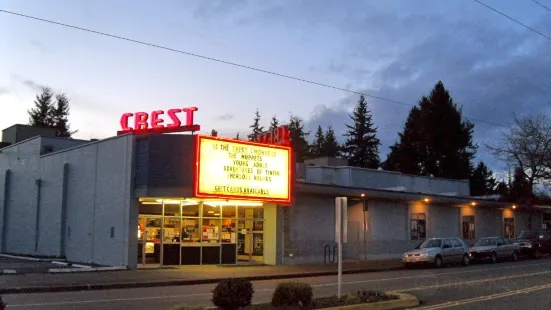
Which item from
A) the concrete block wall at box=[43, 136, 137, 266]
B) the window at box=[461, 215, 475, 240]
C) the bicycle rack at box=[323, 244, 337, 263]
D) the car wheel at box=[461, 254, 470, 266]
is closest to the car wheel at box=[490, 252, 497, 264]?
the car wheel at box=[461, 254, 470, 266]

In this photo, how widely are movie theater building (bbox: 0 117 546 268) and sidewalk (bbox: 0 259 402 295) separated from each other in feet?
6.19

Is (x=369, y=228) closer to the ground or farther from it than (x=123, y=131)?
closer to the ground

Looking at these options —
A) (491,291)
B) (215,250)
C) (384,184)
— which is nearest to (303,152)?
(384,184)

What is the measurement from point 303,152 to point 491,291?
8534 centimetres

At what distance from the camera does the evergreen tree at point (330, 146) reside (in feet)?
346

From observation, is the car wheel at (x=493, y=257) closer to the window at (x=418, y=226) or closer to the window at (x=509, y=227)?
the window at (x=418, y=226)

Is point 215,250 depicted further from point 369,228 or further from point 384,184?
point 384,184

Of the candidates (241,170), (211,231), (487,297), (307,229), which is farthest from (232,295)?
(307,229)

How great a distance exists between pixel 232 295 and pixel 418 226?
102 ft

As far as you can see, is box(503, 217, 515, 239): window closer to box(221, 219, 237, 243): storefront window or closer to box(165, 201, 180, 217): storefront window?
box(221, 219, 237, 243): storefront window

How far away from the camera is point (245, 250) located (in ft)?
103

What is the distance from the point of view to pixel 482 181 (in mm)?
89375

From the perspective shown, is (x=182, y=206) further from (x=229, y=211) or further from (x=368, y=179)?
(x=368, y=179)

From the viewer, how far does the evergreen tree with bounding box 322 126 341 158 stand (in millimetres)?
105500
